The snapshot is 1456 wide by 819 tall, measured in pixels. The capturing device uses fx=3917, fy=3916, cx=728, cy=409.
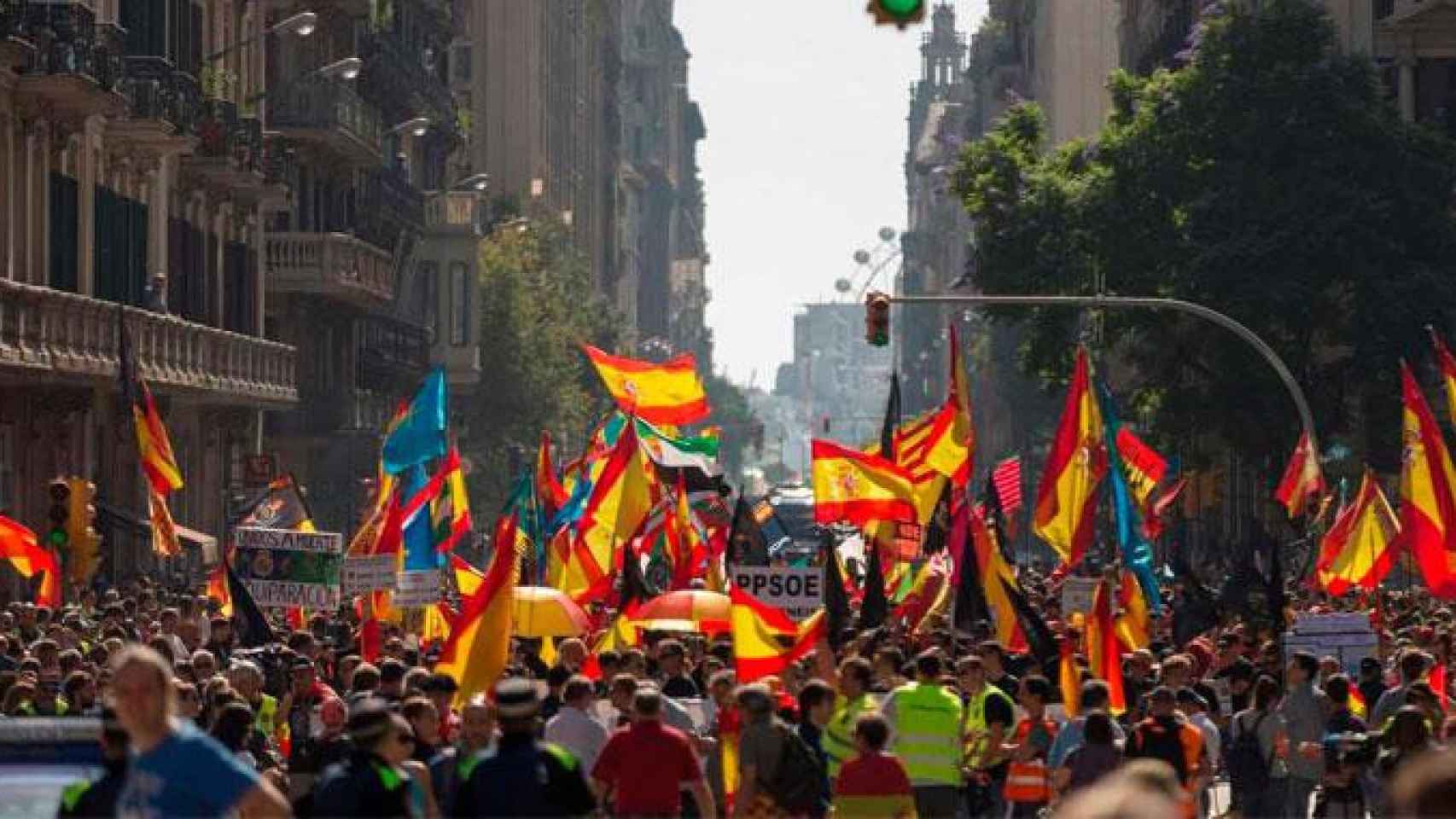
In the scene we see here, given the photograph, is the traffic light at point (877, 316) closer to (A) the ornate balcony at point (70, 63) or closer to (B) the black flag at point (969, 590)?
(A) the ornate balcony at point (70, 63)

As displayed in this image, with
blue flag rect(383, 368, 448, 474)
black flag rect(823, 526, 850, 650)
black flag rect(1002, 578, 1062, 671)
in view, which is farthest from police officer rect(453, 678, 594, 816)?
blue flag rect(383, 368, 448, 474)

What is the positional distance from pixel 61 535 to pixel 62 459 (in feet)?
44.2

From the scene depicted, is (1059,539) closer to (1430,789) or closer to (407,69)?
(1430,789)

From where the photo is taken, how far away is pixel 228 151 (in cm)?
5288

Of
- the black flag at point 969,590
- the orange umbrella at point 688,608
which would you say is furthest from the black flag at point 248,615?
the black flag at point 969,590

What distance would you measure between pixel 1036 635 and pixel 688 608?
3.24 meters

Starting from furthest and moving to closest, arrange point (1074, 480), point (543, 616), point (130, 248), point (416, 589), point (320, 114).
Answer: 1. point (320, 114)
2. point (130, 248)
3. point (1074, 480)
4. point (416, 589)
5. point (543, 616)

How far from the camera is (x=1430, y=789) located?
6969 millimetres

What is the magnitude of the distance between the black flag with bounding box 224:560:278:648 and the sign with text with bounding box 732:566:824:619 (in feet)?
12.2

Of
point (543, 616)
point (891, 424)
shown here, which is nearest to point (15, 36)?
point (891, 424)

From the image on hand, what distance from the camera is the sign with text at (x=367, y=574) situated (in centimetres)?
2656

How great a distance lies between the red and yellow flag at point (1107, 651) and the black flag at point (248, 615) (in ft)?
18.4

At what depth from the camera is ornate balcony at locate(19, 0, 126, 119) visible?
40031mm

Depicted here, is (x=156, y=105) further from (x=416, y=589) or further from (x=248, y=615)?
(x=248, y=615)
